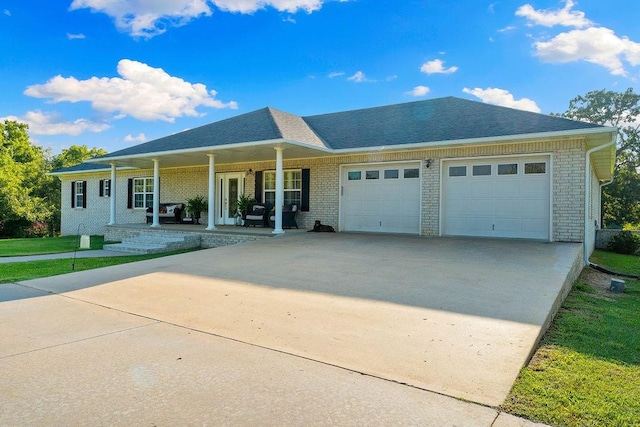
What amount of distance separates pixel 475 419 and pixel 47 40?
19760mm

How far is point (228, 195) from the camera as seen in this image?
1708 cm

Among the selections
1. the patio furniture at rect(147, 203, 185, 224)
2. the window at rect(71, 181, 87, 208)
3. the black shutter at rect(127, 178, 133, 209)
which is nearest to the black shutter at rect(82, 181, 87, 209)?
the window at rect(71, 181, 87, 208)

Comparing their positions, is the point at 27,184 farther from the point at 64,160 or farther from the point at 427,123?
the point at 427,123

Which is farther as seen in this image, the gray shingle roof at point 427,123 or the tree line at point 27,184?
the tree line at point 27,184

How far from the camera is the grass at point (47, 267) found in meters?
8.24

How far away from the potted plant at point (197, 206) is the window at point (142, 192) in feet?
10.1

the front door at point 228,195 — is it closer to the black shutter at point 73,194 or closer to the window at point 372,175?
the window at point 372,175

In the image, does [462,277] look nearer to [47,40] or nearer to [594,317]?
[594,317]

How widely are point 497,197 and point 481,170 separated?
909 millimetres

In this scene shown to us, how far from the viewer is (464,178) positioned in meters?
11.9

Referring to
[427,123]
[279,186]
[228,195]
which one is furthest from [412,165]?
[228,195]

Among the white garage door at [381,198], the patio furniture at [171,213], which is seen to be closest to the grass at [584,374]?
the white garage door at [381,198]

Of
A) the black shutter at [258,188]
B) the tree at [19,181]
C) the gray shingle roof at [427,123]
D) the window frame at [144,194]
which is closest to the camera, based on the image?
the gray shingle roof at [427,123]

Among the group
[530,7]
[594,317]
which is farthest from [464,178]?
[594,317]
